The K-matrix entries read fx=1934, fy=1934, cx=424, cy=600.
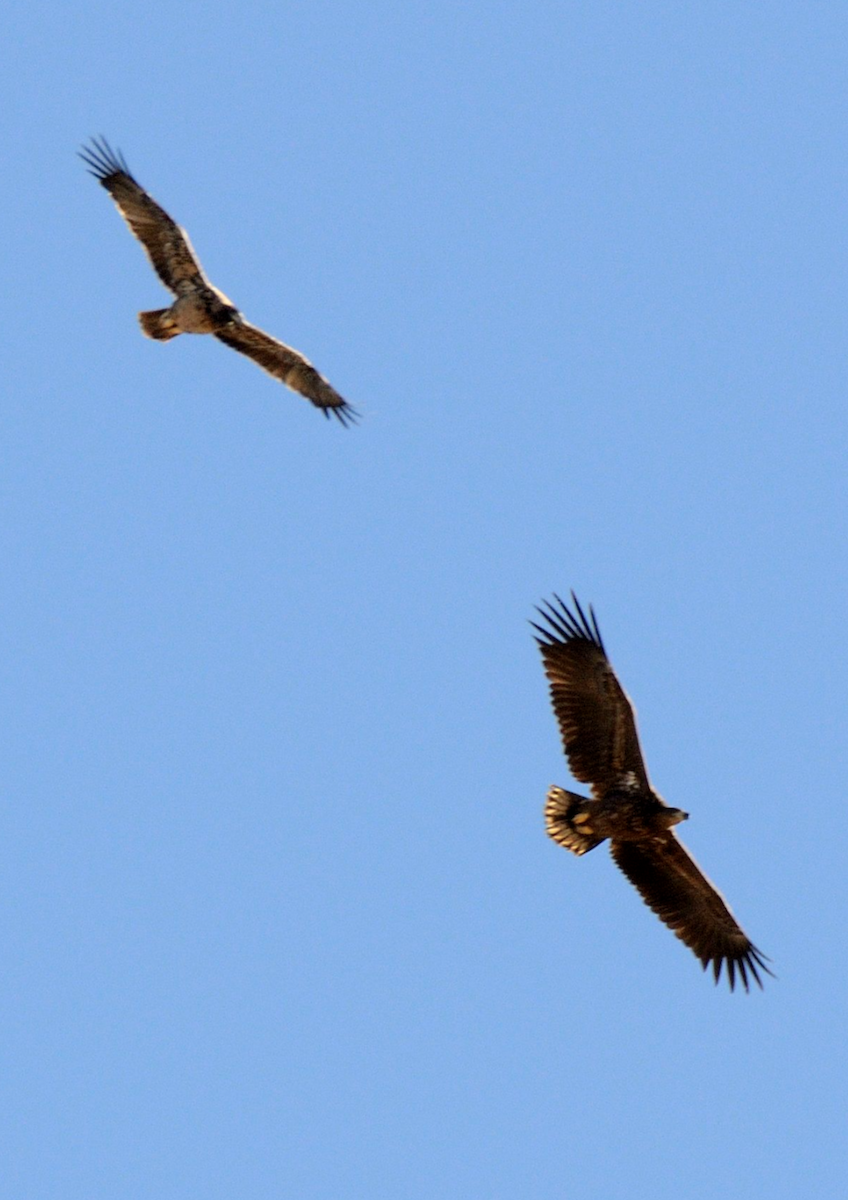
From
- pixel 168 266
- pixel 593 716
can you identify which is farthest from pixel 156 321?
pixel 593 716

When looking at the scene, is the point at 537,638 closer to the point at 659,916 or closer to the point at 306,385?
the point at 659,916

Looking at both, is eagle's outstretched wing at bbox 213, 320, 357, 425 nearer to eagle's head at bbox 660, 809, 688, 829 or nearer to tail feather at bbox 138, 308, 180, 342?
tail feather at bbox 138, 308, 180, 342

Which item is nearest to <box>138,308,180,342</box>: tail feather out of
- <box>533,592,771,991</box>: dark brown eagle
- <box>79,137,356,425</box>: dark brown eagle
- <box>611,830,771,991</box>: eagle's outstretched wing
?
<box>79,137,356,425</box>: dark brown eagle

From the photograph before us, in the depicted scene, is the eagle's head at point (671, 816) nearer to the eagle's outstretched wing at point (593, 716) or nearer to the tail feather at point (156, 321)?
the eagle's outstretched wing at point (593, 716)

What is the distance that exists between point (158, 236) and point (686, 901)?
7.96m

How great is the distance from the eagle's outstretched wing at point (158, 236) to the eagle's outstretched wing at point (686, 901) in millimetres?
6956

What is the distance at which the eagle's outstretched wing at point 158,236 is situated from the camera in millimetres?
→ 18219

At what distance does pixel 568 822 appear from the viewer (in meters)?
14.8

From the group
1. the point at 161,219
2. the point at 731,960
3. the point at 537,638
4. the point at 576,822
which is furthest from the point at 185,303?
the point at 731,960

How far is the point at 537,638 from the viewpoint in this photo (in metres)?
15.1

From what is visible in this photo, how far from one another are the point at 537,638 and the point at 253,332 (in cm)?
550

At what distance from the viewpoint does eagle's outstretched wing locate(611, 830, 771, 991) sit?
15211 millimetres

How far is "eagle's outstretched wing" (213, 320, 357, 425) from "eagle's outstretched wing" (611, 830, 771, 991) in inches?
259

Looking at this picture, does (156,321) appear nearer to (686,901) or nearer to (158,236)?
(158,236)
